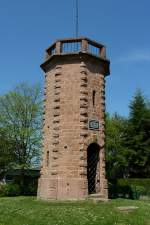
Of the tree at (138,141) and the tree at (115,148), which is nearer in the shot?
the tree at (138,141)

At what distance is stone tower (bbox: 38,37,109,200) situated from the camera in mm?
20219

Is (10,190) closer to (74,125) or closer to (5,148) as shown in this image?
(5,148)

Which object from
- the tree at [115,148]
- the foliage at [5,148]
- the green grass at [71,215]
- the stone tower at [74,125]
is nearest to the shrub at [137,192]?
the stone tower at [74,125]

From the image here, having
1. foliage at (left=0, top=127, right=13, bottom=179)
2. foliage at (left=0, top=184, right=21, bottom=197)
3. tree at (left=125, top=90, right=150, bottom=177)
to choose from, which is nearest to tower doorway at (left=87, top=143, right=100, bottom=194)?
foliage at (left=0, top=184, right=21, bottom=197)

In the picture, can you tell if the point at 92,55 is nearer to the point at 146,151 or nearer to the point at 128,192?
the point at 128,192

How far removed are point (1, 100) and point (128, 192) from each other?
17.3m

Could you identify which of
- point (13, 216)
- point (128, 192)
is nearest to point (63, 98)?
point (13, 216)

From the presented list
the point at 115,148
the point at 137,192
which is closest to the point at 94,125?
the point at 137,192

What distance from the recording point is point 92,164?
21.8 m

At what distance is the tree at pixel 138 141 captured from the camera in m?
47.0

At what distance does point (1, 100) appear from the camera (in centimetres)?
3872

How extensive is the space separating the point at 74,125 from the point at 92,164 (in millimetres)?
2855

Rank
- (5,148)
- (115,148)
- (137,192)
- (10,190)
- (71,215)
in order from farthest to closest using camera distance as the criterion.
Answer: (115,148) < (5,148) < (10,190) < (137,192) < (71,215)

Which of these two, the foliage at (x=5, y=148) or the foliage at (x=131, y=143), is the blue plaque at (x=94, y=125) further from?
the foliage at (x=131, y=143)
